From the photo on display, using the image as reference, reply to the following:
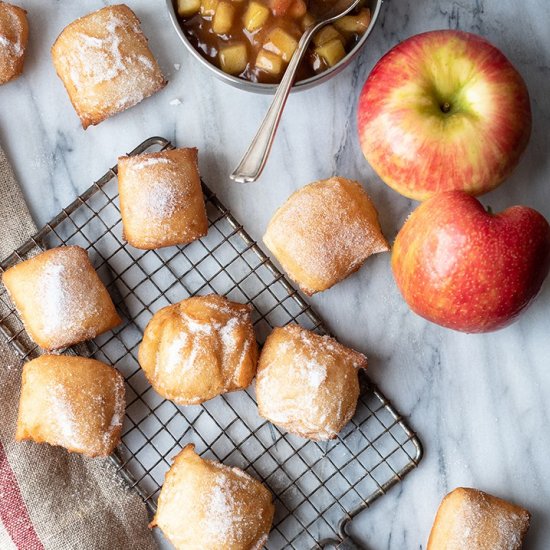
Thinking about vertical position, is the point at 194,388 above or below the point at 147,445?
above

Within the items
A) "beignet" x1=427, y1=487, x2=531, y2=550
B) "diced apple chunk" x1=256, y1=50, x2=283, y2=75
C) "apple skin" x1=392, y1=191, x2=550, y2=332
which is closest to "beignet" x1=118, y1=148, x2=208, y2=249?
"diced apple chunk" x1=256, y1=50, x2=283, y2=75

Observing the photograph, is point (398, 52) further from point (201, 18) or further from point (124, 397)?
point (124, 397)

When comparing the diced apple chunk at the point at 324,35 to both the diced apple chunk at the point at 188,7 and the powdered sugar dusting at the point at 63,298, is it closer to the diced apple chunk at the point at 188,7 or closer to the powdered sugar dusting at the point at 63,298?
the diced apple chunk at the point at 188,7

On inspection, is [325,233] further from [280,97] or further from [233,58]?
[233,58]

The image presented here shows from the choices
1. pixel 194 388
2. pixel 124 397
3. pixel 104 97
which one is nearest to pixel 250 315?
pixel 194 388

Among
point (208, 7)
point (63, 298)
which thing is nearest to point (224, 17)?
point (208, 7)

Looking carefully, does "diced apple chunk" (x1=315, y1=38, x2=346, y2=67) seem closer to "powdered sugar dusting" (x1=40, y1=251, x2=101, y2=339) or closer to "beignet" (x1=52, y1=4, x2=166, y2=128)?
"beignet" (x1=52, y1=4, x2=166, y2=128)
